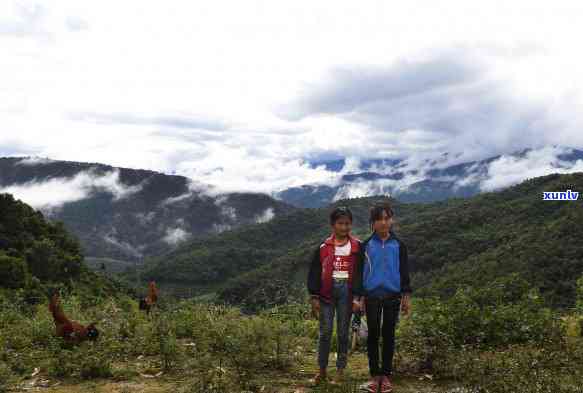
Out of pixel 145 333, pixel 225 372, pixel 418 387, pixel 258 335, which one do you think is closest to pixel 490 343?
pixel 418 387

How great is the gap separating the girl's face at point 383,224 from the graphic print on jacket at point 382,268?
131 mm

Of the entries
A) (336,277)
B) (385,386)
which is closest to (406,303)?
(336,277)

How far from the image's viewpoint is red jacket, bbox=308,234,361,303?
6629 mm

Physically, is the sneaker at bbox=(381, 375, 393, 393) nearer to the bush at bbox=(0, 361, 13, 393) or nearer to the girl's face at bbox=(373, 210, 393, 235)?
the girl's face at bbox=(373, 210, 393, 235)

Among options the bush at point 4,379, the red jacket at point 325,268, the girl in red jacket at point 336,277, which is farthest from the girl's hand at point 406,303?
the bush at point 4,379

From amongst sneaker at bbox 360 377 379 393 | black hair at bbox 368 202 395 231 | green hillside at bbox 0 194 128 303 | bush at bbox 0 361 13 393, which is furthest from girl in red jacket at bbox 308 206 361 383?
green hillside at bbox 0 194 128 303

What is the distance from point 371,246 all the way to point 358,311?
36.3 inches

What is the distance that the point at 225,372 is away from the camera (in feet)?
22.9

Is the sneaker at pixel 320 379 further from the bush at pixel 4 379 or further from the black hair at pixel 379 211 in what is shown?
the bush at pixel 4 379

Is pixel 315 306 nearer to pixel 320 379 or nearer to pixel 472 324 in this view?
pixel 320 379

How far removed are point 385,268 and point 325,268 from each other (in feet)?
2.69

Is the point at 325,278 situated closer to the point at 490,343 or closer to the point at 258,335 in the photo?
the point at 258,335

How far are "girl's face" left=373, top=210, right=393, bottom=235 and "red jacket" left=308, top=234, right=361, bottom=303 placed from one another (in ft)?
1.42

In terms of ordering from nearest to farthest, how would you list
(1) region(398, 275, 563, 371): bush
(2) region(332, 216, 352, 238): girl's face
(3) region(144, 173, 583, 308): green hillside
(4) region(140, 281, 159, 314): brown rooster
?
1. (2) region(332, 216, 352, 238): girl's face
2. (1) region(398, 275, 563, 371): bush
3. (4) region(140, 281, 159, 314): brown rooster
4. (3) region(144, 173, 583, 308): green hillside
